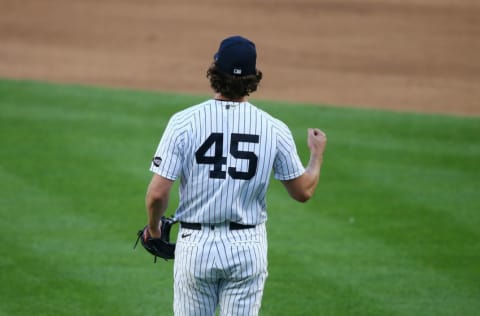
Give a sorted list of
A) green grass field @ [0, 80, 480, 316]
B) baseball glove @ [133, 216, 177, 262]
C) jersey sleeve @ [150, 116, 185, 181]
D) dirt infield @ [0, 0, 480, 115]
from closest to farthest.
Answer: jersey sleeve @ [150, 116, 185, 181] → baseball glove @ [133, 216, 177, 262] → green grass field @ [0, 80, 480, 316] → dirt infield @ [0, 0, 480, 115]

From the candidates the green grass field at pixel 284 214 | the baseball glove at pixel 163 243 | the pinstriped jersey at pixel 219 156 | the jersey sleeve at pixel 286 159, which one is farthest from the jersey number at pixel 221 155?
the green grass field at pixel 284 214

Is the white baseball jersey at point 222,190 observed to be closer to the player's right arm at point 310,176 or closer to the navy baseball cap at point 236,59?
the player's right arm at point 310,176

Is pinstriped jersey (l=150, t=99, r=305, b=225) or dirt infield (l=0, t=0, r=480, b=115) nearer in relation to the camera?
pinstriped jersey (l=150, t=99, r=305, b=225)

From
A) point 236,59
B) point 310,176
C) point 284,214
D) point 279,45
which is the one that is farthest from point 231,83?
point 279,45

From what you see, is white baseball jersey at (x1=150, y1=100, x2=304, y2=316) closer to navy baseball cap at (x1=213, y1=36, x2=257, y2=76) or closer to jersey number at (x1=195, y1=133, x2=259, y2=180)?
jersey number at (x1=195, y1=133, x2=259, y2=180)

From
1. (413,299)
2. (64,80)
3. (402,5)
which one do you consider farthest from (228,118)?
(402,5)

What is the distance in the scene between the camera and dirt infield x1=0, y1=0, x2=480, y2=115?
15039 millimetres

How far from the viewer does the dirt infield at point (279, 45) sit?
1504 centimetres

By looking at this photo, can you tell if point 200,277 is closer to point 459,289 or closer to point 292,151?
point 292,151

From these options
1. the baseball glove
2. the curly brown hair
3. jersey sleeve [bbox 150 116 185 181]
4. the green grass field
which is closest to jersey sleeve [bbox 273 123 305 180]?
the curly brown hair

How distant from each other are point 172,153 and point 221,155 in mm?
236

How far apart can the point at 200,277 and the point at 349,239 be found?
4262 mm

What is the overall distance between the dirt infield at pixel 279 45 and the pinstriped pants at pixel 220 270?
9570 millimetres

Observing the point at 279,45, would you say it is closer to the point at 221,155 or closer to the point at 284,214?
the point at 284,214
